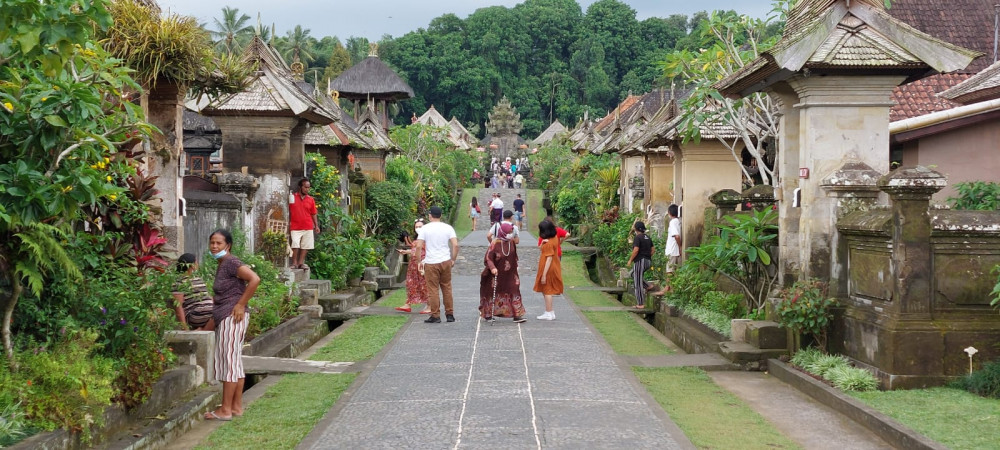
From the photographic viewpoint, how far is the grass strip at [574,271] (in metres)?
24.6

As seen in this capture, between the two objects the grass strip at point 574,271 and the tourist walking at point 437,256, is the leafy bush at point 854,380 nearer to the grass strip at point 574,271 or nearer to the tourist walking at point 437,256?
the tourist walking at point 437,256

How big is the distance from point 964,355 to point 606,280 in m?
17.0

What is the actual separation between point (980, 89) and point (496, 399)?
27.2 ft

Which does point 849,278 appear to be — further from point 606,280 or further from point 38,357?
point 606,280

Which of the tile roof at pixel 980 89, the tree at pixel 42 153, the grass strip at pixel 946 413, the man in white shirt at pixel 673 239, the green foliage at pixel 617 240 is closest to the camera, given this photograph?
the tree at pixel 42 153

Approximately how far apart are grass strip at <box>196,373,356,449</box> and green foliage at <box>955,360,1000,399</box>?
18.0 feet

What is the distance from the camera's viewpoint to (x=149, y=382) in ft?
25.1

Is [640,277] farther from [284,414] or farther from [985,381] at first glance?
[284,414]

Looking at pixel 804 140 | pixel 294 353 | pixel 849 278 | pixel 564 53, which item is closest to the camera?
pixel 849 278

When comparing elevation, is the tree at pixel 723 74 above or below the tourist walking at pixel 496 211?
above

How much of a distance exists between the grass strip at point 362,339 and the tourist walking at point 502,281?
4.42ft

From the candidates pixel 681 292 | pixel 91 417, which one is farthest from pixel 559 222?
pixel 91 417

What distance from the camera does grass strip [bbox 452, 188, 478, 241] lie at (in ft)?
138

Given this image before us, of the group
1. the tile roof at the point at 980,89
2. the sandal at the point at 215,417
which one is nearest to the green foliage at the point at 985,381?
the tile roof at the point at 980,89
